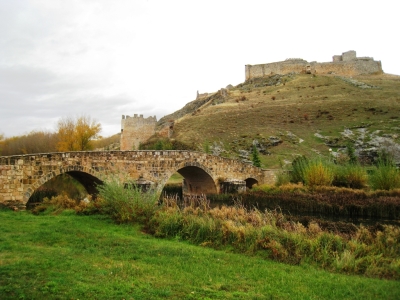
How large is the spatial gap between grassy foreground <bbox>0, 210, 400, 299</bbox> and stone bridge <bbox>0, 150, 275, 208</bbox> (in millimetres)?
5112

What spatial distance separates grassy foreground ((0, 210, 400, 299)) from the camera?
5395mm

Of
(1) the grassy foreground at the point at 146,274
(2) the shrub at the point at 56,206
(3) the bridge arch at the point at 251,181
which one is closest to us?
(1) the grassy foreground at the point at 146,274

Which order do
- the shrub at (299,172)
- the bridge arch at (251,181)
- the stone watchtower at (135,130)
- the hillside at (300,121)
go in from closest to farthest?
the shrub at (299,172) < the bridge arch at (251,181) < the hillside at (300,121) < the stone watchtower at (135,130)

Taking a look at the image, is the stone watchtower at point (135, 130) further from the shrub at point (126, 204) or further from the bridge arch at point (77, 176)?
the shrub at point (126, 204)

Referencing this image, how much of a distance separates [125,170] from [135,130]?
2405 centimetres

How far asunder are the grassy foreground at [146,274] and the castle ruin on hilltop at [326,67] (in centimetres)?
5727

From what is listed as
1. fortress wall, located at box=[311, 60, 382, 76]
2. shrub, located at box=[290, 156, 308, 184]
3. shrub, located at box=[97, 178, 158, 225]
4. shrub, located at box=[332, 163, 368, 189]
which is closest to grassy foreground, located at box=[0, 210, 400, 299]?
shrub, located at box=[97, 178, 158, 225]

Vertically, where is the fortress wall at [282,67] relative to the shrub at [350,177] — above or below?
above

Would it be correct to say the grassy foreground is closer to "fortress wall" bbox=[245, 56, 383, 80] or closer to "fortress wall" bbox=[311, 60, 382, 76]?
"fortress wall" bbox=[245, 56, 383, 80]

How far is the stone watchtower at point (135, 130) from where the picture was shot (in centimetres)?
4078

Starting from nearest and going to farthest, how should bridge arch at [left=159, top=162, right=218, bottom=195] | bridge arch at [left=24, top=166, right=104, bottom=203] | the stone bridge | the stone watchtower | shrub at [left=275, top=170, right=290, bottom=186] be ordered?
1. the stone bridge
2. bridge arch at [left=24, top=166, right=104, bottom=203]
3. bridge arch at [left=159, top=162, right=218, bottom=195]
4. shrub at [left=275, top=170, right=290, bottom=186]
5. the stone watchtower

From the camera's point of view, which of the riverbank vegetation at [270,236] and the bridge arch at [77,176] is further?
the bridge arch at [77,176]

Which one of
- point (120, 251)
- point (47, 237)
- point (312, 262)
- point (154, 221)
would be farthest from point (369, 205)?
point (47, 237)

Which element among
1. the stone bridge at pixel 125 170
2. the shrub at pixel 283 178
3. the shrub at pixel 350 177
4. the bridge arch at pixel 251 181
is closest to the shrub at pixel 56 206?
the stone bridge at pixel 125 170
